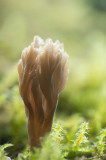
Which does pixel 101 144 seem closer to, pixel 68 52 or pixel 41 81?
pixel 41 81

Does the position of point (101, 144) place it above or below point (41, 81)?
below

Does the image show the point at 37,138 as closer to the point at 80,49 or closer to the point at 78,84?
the point at 78,84

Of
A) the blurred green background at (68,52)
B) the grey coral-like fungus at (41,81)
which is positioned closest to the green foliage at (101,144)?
the grey coral-like fungus at (41,81)

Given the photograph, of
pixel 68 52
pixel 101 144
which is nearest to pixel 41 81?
pixel 101 144

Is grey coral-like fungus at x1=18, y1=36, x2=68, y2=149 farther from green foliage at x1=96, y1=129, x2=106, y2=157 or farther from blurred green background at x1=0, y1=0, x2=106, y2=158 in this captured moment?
blurred green background at x1=0, y1=0, x2=106, y2=158

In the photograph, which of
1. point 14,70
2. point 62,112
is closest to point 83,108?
point 62,112

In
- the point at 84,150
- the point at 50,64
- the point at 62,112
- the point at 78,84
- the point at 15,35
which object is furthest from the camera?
the point at 15,35
